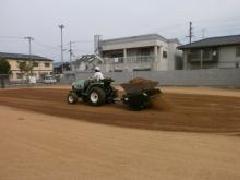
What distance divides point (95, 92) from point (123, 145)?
332 inches

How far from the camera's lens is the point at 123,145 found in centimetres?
899

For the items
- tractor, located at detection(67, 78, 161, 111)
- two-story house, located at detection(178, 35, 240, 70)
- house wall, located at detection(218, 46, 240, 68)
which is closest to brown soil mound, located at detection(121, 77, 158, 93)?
tractor, located at detection(67, 78, 161, 111)

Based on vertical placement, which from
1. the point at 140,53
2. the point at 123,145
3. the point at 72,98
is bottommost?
the point at 123,145

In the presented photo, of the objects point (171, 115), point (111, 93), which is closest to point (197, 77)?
point (111, 93)

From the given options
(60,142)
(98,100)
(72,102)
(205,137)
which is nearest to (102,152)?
(60,142)

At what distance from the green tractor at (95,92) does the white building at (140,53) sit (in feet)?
130

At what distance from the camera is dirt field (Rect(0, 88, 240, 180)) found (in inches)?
269

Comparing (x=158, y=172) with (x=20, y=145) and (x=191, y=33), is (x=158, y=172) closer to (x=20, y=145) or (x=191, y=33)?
(x=20, y=145)

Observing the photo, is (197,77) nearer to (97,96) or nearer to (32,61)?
(97,96)

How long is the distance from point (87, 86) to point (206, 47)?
3754 centimetres

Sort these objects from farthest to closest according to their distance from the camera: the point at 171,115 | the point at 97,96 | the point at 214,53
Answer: the point at 214,53 → the point at 97,96 → the point at 171,115

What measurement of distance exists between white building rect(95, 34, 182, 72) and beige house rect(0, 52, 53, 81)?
76.4 ft

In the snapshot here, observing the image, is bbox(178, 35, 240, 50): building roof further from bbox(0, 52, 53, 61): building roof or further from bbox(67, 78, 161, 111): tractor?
bbox(0, 52, 53, 61): building roof

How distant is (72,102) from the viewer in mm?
18656
